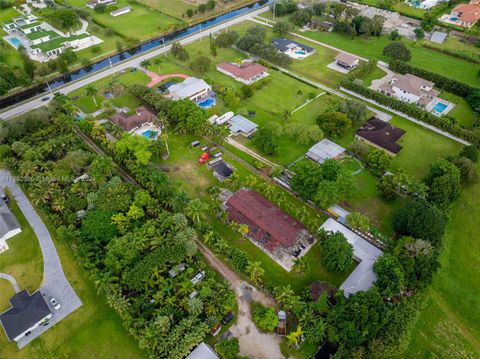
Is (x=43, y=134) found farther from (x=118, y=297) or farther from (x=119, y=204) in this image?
(x=118, y=297)

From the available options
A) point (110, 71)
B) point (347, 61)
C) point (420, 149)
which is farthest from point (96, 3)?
point (420, 149)

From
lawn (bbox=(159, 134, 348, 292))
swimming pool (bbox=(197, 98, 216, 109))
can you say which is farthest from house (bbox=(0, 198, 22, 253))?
swimming pool (bbox=(197, 98, 216, 109))

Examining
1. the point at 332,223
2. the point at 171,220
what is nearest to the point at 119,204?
the point at 171,220

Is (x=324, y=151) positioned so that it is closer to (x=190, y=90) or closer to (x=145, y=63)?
(x=190, y=90)


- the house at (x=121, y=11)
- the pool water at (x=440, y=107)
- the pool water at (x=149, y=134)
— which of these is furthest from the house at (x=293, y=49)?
the house at (x=121, y=11)

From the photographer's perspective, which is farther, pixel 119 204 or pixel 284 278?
pixel 119 204

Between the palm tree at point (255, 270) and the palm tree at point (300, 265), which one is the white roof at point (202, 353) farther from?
the palm tree at point (300, 265)
